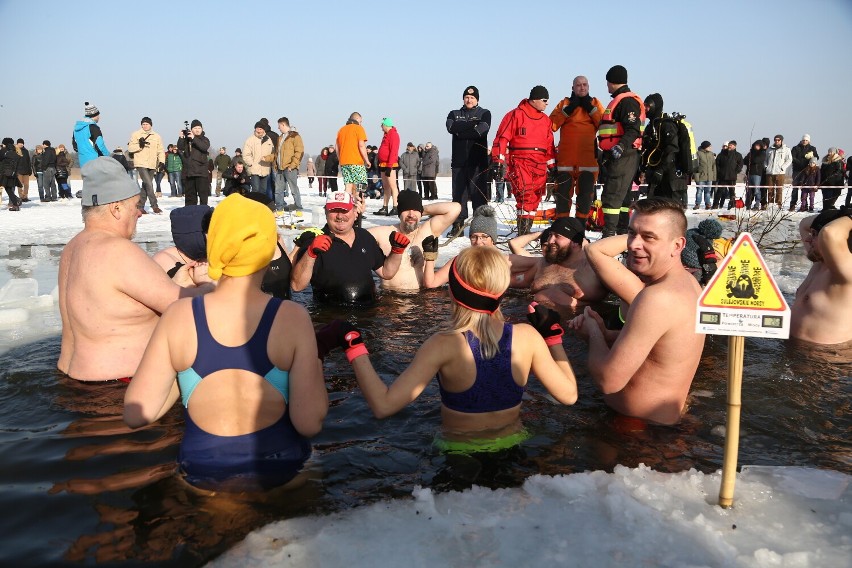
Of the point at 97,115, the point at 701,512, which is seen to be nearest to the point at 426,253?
the point at 701,512

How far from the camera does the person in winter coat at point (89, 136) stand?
437 inches

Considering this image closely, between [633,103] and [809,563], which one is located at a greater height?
[633,103]

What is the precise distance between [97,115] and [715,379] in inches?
459

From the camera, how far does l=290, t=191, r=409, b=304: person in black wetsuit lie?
20.0 feet

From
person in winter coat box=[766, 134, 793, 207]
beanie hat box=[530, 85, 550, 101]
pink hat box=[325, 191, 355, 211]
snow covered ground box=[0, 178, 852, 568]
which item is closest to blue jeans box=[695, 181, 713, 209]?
person in winter coat box=[766, 134, 793, 207]

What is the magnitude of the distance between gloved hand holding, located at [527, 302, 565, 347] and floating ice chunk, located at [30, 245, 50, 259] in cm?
927

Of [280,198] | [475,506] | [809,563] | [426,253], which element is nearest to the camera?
[809,563]

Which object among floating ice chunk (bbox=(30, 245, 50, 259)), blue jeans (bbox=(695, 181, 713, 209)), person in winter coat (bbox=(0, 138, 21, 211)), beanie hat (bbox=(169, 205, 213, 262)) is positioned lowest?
floating ice chunk (bbox=(30, 245, 50, 259))

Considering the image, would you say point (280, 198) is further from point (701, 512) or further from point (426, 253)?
point (701, 512)

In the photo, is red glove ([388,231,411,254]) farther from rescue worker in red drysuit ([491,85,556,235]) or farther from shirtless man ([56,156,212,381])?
rescue worker in red drysuit ([491,85,556,235])

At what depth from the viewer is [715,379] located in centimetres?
465

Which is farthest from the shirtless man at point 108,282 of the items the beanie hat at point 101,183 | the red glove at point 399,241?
the red glove at point 399,241

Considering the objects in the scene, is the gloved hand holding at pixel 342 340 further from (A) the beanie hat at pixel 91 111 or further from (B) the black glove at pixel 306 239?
(A) the beanie hat at pixel 91 111

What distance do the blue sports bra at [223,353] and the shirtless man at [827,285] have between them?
444 centimetres
